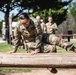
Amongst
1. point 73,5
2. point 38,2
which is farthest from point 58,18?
point 73,5

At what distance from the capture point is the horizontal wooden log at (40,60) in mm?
6484

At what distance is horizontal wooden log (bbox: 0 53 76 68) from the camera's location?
6484 millimetres

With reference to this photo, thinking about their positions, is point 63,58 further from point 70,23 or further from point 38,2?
point 70,23

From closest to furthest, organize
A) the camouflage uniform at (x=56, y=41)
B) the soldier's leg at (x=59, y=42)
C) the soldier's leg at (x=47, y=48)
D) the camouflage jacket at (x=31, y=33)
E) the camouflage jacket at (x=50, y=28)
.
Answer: the camouflage jacket at (x=31, y=33) < the soldier's leg at (x=47, y=48) < the camouflage uniform at (x=56, y=41) < the soldier's leg at (x=59, y=42) < the camouflage jacket at (x=50, y=28)

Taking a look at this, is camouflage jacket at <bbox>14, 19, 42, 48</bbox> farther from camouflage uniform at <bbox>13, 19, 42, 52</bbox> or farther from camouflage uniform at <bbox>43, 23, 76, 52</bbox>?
camouflage uniform at <bbox>43, 23, 76, 52</bbox>

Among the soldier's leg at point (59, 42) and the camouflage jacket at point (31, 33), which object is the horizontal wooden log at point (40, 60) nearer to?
the camouflage jacket at point (31, 33)

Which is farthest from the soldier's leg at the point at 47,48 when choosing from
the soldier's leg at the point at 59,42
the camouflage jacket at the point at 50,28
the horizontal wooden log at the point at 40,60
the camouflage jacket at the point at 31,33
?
the camouflage jacket at the point at 50,28

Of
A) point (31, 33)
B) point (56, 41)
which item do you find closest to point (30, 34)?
point (31, 33)

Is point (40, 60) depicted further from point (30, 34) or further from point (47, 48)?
point (47, 48)

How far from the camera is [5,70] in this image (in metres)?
10.7

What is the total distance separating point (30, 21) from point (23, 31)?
0.37 metres

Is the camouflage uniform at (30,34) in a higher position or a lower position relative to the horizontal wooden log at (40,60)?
higher

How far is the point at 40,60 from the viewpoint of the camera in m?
6.51

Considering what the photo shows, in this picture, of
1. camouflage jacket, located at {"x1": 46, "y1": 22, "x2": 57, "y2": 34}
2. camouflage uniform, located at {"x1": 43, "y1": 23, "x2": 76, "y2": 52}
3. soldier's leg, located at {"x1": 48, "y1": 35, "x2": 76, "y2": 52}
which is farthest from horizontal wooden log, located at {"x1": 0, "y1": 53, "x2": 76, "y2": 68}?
camouflage jacket, located at {"x1": 46, "y1": 22, "x2": 57, "y2": 34}
